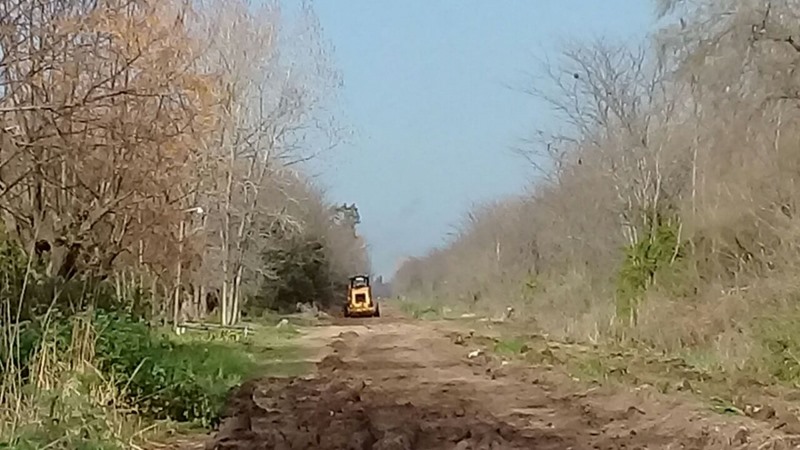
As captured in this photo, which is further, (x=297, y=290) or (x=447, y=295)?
(x=447, y=295)

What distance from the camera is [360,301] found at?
151ft

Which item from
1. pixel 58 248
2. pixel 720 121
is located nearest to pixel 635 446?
pixel 58 248

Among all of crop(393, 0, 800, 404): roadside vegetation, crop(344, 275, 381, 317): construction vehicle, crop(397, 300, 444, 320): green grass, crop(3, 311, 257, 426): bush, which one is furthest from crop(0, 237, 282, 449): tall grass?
crop(397, 300, 444, 320): green grass

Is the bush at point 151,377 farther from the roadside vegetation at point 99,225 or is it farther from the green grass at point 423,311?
the green grass at point 423,311

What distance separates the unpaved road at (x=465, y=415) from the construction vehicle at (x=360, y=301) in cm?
2784

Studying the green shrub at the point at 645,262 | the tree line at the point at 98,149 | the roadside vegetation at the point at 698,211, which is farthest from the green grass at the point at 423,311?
the tree line at the point at 98,149

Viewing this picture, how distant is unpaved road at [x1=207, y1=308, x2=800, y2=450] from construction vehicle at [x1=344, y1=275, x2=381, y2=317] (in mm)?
27836

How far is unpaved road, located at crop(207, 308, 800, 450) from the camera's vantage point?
928cm

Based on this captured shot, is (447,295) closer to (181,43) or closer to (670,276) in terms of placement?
(670,276)

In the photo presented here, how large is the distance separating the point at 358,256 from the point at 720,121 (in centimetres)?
4967

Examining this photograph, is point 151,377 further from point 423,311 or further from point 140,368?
point 423,311

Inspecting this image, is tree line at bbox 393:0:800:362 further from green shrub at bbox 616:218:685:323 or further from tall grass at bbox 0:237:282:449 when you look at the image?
tall grass at bbox 0:237:282:449

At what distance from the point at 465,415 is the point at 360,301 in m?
34.9

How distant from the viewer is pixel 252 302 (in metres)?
40.2
